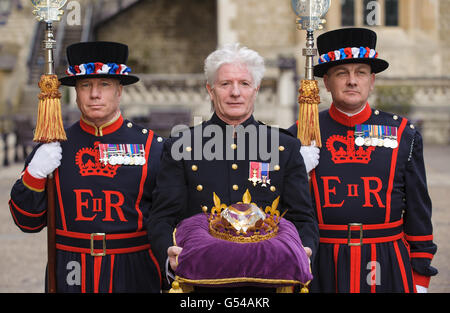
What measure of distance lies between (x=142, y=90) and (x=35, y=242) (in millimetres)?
8783

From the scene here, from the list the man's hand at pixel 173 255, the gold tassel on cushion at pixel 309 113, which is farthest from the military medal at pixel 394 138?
the man's hand at pixel 173 255

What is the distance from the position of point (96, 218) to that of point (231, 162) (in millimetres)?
804

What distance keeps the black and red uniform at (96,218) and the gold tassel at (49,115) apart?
0.46ft

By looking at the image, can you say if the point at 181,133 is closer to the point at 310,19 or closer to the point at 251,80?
the point at 251,80

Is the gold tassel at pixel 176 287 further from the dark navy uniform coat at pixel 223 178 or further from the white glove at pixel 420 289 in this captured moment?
the white glove at pixel 420 289

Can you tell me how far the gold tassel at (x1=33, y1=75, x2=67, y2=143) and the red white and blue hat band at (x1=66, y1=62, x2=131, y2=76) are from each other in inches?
4.5

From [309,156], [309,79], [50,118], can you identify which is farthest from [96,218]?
[309,79]

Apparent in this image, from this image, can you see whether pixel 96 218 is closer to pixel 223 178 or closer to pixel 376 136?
pixel 223 178

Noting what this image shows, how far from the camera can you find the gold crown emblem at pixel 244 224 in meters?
2.26

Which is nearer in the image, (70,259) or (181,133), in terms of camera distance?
(181,133)

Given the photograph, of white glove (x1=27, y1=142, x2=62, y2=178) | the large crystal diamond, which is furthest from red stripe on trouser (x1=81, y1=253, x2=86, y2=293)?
the large crystal diamond

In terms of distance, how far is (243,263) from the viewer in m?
2.19
